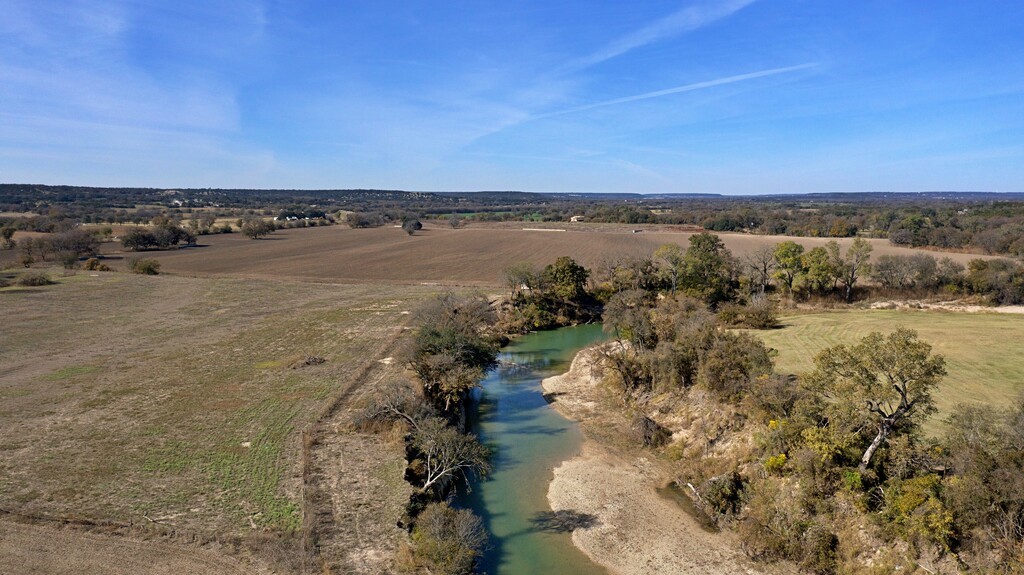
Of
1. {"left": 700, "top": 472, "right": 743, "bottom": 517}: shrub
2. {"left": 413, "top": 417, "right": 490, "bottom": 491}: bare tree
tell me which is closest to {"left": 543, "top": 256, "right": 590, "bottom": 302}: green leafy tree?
{"left": 413, "top": 417, "right": 490, "bottom": 491}: bare tree

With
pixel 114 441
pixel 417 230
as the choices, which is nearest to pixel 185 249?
pixel 417 230

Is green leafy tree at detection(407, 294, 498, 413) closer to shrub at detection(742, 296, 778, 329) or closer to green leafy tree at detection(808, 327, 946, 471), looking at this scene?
green leafy tree at detection(808, 327, 946, 471)

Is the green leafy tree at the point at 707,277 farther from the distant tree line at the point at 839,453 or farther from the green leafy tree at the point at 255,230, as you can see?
the green leafy tree at the point at 255,230

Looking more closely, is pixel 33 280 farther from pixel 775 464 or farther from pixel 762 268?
pixel 762 268

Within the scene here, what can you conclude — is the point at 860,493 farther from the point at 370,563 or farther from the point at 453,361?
the point at 453,361

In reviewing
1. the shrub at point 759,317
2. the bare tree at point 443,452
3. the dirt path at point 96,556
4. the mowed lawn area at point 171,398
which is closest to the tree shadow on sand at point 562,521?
the bare tree at point 443,452
